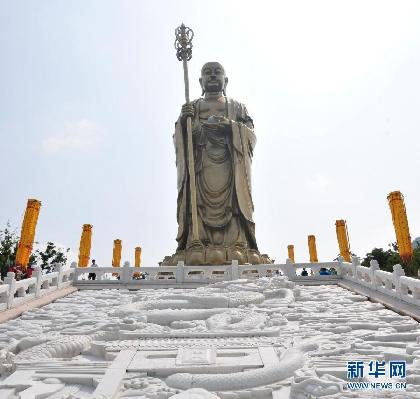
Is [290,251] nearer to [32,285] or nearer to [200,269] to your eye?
[200,269]

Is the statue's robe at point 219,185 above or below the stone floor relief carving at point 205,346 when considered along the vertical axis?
above

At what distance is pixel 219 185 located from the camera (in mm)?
11398

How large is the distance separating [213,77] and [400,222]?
6528mm

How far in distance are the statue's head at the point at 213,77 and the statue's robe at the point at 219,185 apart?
118 centimetres

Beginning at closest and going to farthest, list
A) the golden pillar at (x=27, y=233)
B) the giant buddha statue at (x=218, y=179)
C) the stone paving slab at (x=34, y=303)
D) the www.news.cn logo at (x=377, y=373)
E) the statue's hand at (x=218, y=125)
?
the www.news.cn logo at (x=377, y=373)
the stone paving slab at (x=34, y=303)
the golden pillar at (x=27, y=233)
the giant buddha statue at (x=218, y=179)
the statue's hand at (x=218, y=125)

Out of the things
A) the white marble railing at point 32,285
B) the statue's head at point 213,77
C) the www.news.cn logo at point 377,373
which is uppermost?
the statue's head at point 213,77

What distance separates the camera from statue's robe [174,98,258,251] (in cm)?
1095

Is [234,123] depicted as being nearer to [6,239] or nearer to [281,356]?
[281,356]

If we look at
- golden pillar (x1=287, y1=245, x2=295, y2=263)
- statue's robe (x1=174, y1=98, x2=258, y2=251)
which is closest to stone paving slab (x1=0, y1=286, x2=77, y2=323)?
statue's robe (x1=174, y1=98, x2=258, y2=251)

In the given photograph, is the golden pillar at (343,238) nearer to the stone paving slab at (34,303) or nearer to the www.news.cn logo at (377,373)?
the stone paving slab at (34,303)

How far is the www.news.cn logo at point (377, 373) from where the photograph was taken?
9.35ft

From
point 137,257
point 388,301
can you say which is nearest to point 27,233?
point 137,257

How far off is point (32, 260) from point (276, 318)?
48.0 feet

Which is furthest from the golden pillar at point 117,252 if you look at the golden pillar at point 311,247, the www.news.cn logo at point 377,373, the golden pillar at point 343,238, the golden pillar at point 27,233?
the www.news.cn logo at point 377,373
